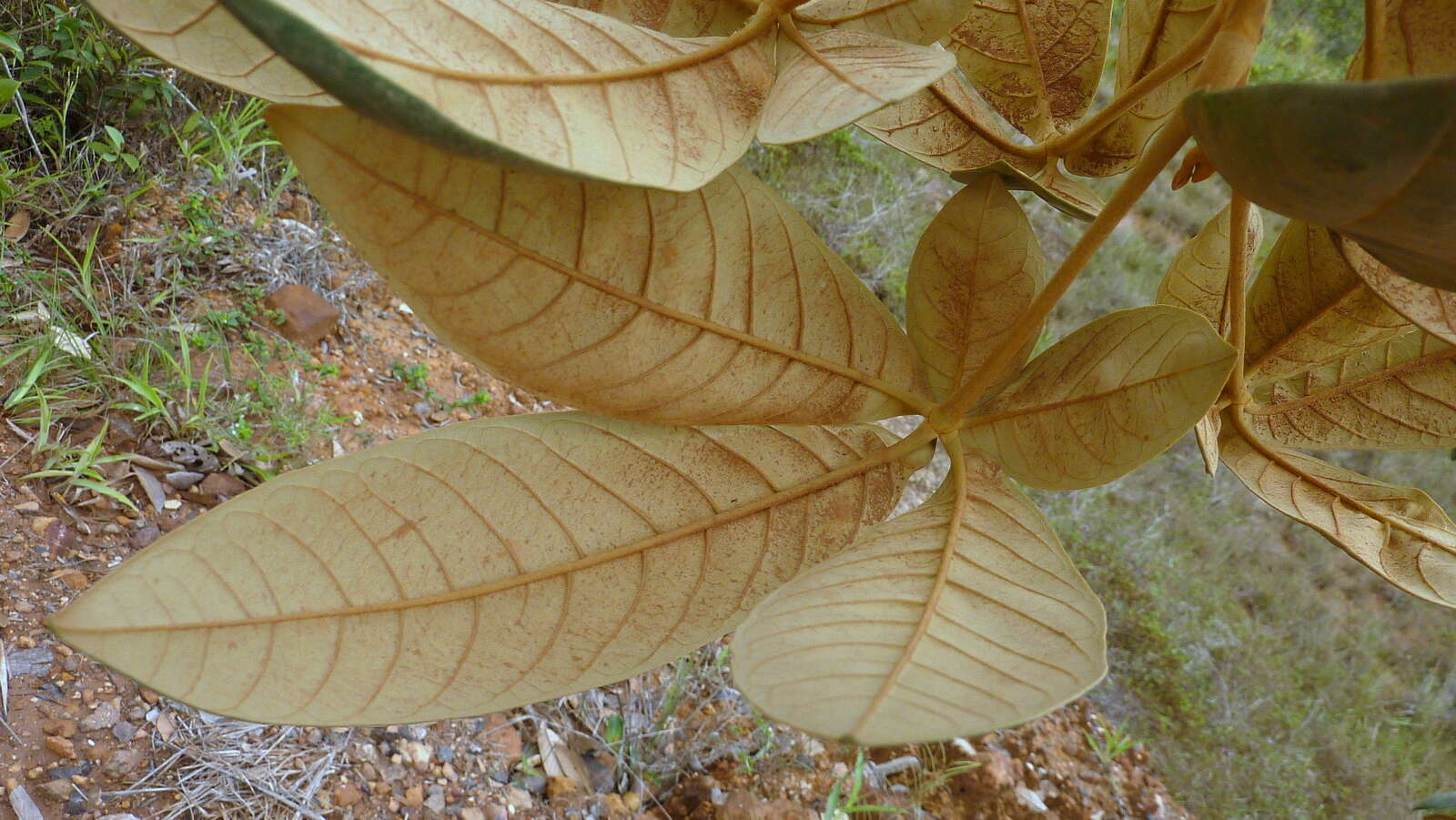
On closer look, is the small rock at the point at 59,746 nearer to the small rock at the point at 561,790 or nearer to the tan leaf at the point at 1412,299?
the small rock at the point at 561,790

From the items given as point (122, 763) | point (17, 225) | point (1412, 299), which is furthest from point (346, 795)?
point (1412, 299)

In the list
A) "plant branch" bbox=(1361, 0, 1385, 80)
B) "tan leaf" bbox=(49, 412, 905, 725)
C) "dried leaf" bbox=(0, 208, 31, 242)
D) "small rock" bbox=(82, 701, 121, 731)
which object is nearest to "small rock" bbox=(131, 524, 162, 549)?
"small rock" bbox=(82, 701, 121, 731)

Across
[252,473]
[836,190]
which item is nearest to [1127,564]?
[836,190]

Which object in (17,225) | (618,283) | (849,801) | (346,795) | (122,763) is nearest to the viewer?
(618,283)

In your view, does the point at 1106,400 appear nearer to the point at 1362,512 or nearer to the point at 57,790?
the point at 1362,512

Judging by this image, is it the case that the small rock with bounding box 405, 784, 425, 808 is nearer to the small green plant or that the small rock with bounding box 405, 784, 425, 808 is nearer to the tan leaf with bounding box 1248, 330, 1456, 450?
the small green plant

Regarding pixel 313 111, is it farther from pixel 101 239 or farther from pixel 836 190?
pixel 836 190
